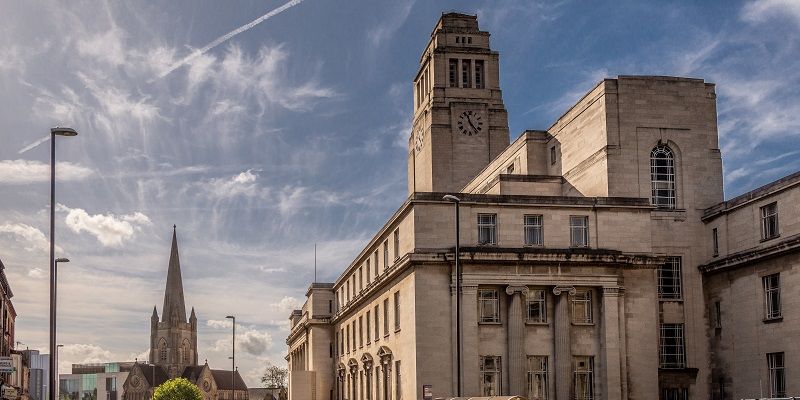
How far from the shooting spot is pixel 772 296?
4597 centimetres

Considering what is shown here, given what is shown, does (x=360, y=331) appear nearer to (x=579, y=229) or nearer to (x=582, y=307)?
(x=582, y=307)

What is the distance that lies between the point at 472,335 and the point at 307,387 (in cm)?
3929

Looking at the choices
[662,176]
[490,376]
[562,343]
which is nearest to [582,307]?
[562,343]

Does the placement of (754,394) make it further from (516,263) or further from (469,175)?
(469,175)

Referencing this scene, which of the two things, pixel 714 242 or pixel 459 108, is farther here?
pixel 459 108

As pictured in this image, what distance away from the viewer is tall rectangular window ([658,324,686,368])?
167 feet

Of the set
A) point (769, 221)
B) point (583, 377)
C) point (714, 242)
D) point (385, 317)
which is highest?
point (769, 221)

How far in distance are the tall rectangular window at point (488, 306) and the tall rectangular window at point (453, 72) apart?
4455cm

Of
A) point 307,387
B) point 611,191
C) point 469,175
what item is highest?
point 469,175

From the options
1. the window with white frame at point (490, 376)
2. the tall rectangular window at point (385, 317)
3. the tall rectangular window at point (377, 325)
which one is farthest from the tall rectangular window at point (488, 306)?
the tall rectangular window at point (377, 325)

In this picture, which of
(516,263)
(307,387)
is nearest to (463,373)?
(516,263)

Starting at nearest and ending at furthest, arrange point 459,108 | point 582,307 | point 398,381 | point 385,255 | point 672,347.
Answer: point 582,307 → point 672,347 → point 398,381 → point 385,255 → point 459,108

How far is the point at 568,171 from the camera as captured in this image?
185 feet

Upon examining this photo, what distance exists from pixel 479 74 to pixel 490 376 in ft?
157
